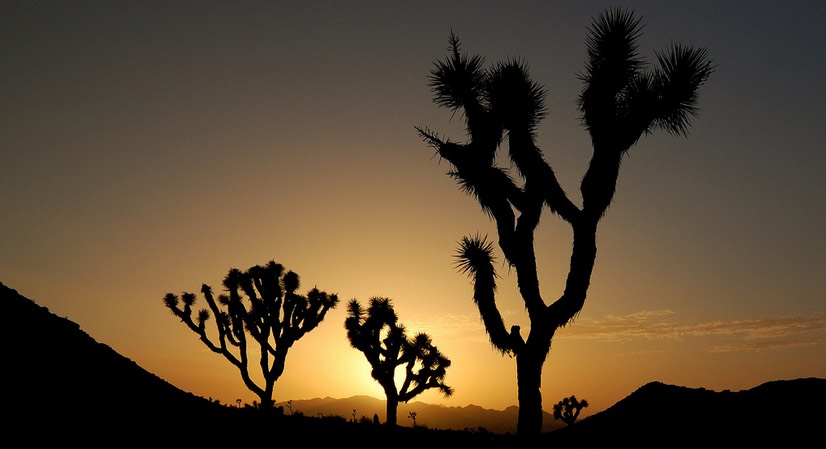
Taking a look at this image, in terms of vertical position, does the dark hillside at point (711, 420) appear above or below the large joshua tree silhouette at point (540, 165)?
below

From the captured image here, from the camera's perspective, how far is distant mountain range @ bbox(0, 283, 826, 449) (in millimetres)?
9539

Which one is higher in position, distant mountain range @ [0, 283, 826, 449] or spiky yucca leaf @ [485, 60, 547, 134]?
spiky yucca leaf @ [485, 60, 547, 134]

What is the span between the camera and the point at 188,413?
37.9ft

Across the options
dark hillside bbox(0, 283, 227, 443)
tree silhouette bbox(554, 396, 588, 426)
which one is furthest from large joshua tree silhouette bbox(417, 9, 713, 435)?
tree silhouette bbox(554, 396, 588, 426)

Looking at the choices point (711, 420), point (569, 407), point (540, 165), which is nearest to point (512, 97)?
point (540, 165)

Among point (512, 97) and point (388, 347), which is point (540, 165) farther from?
point (388, 347)

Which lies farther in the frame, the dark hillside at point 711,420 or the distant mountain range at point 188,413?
the dark hillside at point 711,420

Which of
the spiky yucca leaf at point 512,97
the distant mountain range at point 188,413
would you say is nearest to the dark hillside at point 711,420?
the distant mountain range at point 188,413

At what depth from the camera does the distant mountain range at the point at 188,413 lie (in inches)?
376

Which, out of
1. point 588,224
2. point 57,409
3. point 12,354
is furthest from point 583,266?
point 12,354

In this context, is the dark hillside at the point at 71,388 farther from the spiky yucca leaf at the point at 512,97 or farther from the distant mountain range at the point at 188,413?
the spiky yucca leaf at the point at 512,97

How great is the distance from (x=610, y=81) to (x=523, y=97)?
1.82m

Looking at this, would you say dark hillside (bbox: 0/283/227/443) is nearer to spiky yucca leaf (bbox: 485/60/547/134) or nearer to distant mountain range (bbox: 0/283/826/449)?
distant mountain range (bbox: 0/283/826/449)

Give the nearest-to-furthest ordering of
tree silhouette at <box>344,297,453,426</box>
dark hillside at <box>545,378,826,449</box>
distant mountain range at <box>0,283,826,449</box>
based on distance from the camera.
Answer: distant mountain range at <box>0,283,826,449</box>
dark hillside at <box>545,378,826,449</box>
tree silhouette at <box>344,297,453,426</box>
